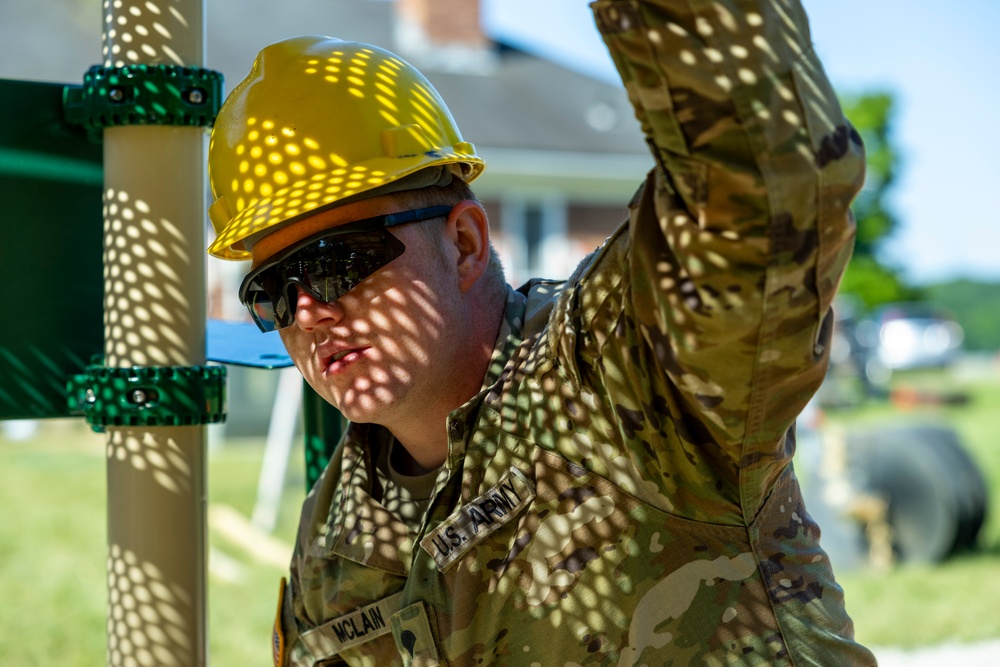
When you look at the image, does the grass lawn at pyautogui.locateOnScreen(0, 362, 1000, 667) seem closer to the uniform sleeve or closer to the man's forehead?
the man's forehead

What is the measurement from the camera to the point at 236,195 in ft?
6.97

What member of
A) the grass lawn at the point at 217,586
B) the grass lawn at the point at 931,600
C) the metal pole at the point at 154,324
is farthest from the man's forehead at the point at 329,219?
the grass lawn at the point at 931,600

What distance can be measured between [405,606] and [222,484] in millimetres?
10669

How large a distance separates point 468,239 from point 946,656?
531 cm

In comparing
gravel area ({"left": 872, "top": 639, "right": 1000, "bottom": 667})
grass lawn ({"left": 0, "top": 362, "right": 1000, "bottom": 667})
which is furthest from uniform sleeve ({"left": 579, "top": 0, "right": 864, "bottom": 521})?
grass lawn ({"left": 0, "top": 362, "right": 1000, "bottom": 667})

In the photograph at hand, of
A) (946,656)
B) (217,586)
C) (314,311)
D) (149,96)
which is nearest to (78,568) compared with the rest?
(217,586)

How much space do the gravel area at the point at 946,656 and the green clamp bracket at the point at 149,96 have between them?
5281 millimetres

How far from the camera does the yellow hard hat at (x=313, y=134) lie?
2033mm

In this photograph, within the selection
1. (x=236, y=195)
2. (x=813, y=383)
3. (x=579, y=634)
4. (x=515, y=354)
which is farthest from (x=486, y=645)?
(x=236, y=195)

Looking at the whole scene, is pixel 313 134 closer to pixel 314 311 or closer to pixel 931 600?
pixel 314 311

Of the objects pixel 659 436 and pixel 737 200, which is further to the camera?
pixel 659 436

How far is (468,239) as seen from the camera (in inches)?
85.4

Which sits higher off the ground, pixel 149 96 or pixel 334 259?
pixel 149 96

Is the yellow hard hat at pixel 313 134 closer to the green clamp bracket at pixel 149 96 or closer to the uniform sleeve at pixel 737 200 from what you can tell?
the green clamp bracket at pixel 149 96
